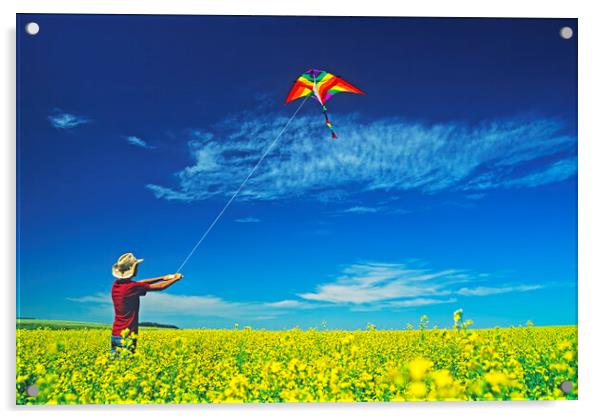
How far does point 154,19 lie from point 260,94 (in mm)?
769

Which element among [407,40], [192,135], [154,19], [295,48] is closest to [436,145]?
[407,40]

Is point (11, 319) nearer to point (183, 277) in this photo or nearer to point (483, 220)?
point (183, 277)

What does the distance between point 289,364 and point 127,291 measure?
1039mm

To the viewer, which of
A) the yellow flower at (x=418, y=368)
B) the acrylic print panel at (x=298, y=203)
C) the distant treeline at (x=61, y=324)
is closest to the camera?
the yellow flower at (x=418, y=368)

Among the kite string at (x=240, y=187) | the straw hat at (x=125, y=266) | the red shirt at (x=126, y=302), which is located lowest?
the red shirt at (x=126, y=302)

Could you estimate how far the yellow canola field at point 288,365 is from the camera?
12.7ft

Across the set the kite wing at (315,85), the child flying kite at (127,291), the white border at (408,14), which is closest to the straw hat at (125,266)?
the child flying kite at (127,291)

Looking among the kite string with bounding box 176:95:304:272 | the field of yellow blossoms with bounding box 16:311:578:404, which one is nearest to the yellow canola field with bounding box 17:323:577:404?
the field of yellow blossoms with bounding box 16:311:578:404

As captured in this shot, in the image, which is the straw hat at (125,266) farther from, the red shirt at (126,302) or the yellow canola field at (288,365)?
the yellow canola field at (288,365)

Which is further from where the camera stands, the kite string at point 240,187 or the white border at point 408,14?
the kite string at point 240,187

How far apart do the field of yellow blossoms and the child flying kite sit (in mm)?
76

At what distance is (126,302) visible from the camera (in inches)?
153

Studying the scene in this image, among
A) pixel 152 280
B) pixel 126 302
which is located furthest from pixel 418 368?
pixel 126 302

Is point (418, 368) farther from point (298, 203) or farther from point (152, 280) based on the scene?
point (152, 280)
